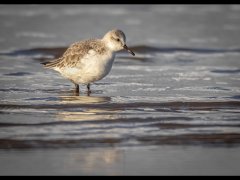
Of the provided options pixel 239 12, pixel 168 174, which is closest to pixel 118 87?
pixel 168 174

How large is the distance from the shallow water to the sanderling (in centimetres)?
37

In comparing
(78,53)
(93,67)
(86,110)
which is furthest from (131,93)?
(86,110)

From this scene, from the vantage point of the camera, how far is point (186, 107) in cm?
1238

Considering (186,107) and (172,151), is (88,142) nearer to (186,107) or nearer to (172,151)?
(172,151)

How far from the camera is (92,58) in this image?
13.2 m

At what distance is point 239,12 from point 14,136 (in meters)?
18.8

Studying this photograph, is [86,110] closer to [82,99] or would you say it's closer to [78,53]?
[82,99]

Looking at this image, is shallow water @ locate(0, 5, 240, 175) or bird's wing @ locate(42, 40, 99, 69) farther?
bird's wing @ locate(42, 40, 99, 69)

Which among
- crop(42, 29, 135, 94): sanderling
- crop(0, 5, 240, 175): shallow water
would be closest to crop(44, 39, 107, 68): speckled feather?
crop(42, 29, 135, 94): sanderling

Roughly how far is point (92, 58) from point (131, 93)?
1.01m

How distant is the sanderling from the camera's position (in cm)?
1320

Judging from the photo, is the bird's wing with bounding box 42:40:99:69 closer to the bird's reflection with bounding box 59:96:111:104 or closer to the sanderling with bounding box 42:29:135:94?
the sanderling with bounding box 42:29:135:94

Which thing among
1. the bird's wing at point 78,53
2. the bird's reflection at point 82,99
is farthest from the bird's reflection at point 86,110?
the bird's wing at point 78,53

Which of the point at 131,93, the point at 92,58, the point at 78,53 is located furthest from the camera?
the point at 131,93
